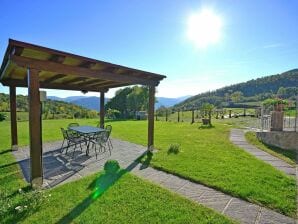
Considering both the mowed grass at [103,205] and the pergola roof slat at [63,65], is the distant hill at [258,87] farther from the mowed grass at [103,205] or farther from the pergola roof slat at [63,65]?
the mowed grass at [103,205]

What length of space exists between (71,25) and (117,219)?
7.85 metres

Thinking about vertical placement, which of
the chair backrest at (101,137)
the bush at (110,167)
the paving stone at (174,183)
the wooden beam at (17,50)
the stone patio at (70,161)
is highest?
the wooden beam at (17,50)

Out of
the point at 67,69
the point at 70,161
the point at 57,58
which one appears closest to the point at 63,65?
the point at 67,69

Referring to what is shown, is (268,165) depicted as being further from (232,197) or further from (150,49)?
(150,49)

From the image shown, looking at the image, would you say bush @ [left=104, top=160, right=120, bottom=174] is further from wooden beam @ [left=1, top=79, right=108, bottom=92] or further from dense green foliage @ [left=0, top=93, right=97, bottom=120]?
dense green foliage @ [left=0, top=93, right=97, bottom=120]

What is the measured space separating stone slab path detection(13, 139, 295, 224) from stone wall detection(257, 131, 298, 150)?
523cm

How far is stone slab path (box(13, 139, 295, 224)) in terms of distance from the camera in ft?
9.55

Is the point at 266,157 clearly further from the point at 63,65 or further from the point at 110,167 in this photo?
the point at 63,65

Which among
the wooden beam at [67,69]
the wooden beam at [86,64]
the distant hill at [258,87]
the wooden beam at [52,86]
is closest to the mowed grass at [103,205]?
the wooden beam at [67,69]

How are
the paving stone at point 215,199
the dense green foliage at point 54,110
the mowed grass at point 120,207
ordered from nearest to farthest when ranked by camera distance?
the mowed grass at point 120,207
the paving stone at point 215,199
the dense green foliage at point 54,110

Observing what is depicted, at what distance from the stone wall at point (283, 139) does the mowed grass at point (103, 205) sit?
252 inches

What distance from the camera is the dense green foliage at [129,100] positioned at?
27.7 meters

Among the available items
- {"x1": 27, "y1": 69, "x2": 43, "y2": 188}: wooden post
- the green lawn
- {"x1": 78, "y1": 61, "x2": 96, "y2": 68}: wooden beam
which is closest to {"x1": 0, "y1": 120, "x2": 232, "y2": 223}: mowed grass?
{"x1": 27, "y1": 69, "x2": 43, "y2": 188}: wooden post

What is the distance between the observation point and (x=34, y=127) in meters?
3.82
